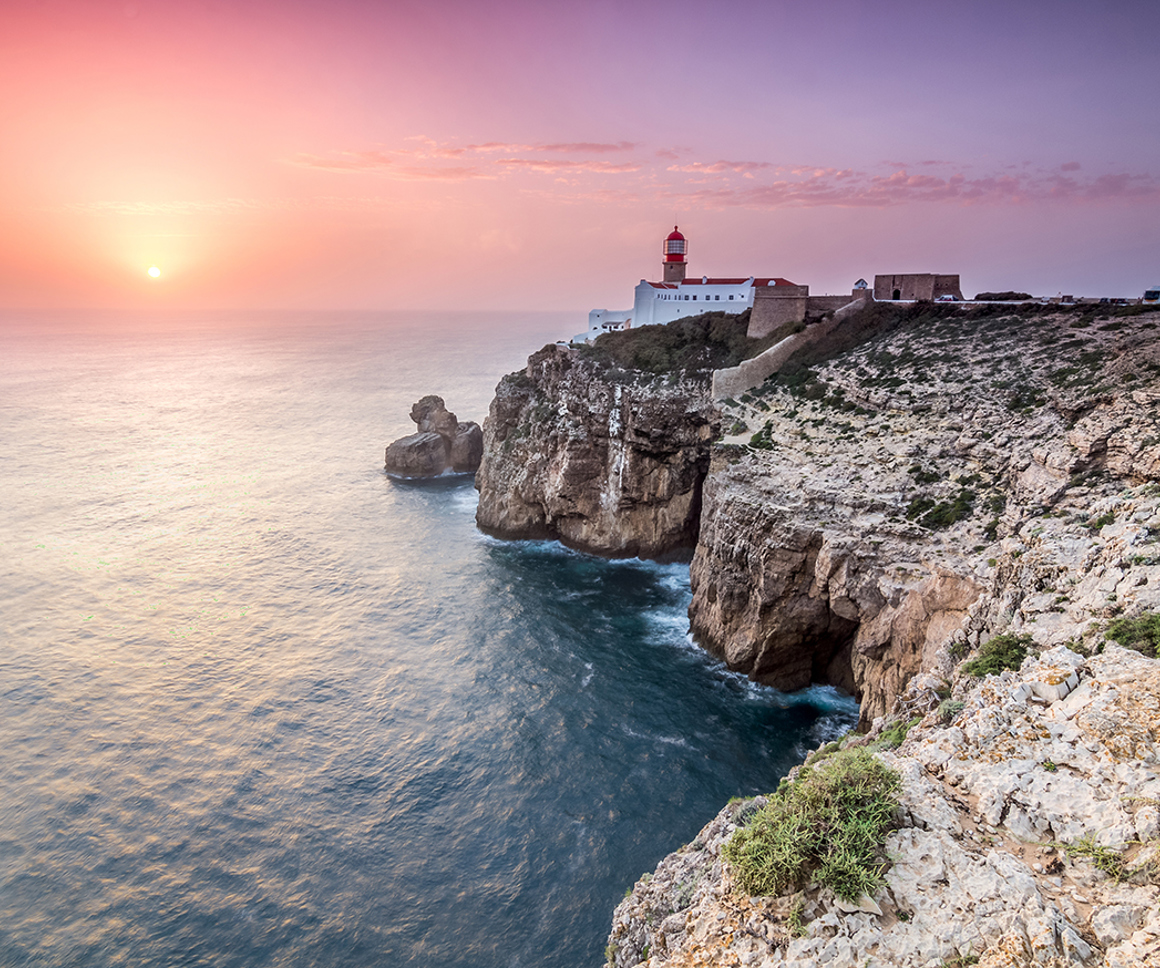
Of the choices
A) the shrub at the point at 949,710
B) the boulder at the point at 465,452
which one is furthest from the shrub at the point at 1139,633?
the boulder at the point at 465,452

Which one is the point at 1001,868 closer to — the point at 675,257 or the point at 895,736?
the point at 895,736

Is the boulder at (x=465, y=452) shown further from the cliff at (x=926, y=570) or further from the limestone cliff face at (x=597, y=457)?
the limestone cliff face at (x=597, y=457)

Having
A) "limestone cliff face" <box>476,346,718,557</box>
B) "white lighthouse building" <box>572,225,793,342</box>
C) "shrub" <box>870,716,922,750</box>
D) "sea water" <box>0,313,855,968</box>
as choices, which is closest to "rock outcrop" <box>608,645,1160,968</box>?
"shrub" <box>870,716,922,750</box>

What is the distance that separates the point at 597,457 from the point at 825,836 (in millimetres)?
42581

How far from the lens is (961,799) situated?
391 inches

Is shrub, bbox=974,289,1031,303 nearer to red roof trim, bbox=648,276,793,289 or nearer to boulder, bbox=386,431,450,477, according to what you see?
red roof trim, bbox=648,276,793,289

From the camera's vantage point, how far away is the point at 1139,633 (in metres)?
12.6

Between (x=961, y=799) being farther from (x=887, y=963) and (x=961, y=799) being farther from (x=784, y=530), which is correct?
(x=784, y=530)

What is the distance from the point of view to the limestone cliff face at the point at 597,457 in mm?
47375

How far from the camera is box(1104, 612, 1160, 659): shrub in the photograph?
1213 centimetres

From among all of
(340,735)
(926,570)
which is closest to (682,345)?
(926,570)

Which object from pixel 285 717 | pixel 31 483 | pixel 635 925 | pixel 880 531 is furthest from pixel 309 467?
pixel 635 925

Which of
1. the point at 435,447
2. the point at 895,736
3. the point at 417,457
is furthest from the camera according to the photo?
the point at 435,447

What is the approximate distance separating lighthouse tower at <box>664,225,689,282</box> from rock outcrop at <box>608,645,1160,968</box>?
6022cm
